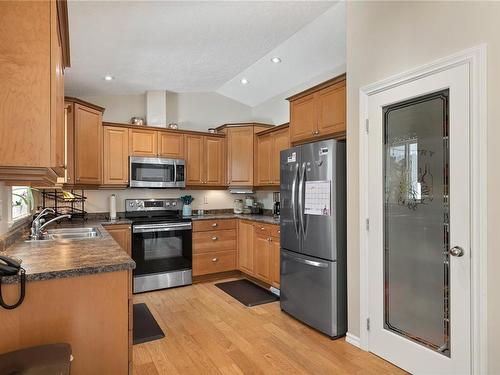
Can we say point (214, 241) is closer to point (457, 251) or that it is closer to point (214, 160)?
point (214, 160)

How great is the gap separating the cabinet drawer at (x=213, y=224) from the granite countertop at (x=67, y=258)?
1.97m

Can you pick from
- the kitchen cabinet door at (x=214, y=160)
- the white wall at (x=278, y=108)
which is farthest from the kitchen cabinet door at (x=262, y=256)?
the white wall at (x=278, y=108)

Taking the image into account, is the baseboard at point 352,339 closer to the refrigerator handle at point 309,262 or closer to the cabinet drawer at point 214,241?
the refrigerator handle at point 309,262

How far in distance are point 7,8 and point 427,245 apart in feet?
8.69

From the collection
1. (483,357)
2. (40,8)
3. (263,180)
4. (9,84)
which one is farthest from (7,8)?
(263,180)

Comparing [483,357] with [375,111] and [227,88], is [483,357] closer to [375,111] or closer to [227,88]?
[375,111]

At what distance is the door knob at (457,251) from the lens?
1889 millimetres

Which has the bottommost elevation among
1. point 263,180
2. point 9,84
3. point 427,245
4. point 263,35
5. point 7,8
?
point 427,245

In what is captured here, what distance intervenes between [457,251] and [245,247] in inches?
114

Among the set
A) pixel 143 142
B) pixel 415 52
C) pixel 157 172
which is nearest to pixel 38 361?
pixel 415 52

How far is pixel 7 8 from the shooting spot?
1.37 metres

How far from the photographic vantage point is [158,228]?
4070 mm

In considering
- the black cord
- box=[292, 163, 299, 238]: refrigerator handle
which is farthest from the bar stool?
box=[292, 163, 299, 238]: refrigerator handle

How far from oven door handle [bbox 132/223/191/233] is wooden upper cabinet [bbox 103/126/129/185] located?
2.33 feet
